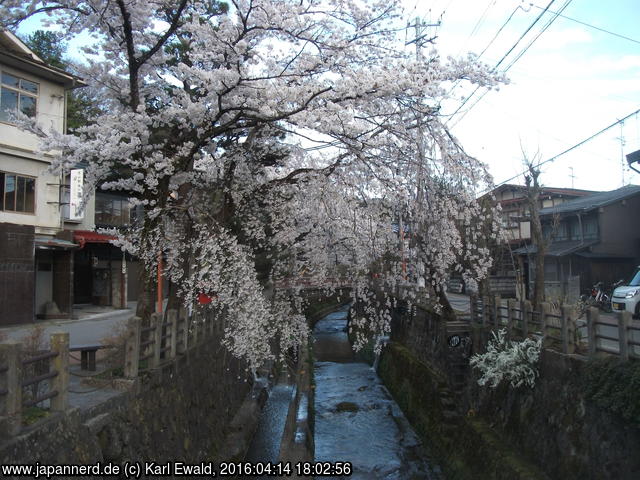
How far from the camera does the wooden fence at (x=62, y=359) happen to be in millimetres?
5176

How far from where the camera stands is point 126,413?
7457mm

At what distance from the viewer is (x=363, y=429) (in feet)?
53.3

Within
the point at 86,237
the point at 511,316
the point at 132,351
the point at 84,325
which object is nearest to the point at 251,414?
the point at 132,351

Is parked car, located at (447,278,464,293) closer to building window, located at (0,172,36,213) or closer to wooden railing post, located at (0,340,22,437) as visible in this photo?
building window, located at (0,172,36,213)

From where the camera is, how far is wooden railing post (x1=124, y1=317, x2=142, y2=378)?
8.17 m

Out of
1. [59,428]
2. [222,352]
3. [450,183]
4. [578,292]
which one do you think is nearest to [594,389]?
[450,183]

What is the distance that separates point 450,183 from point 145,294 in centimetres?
614

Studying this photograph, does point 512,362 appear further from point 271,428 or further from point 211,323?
point 211,323

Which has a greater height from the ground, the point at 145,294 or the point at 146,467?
the point at 145,294

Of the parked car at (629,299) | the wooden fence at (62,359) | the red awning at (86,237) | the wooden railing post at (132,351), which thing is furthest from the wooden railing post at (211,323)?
the red awning at (86,237)

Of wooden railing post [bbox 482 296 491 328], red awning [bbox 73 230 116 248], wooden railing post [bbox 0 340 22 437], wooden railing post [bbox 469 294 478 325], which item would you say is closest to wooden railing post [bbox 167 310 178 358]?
wooden railing post [bbox 0 340 22 437]

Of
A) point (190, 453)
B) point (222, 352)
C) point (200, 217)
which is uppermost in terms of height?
point (200, 217)

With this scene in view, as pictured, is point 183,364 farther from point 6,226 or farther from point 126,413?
point 6,226

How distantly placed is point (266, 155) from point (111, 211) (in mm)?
21220
